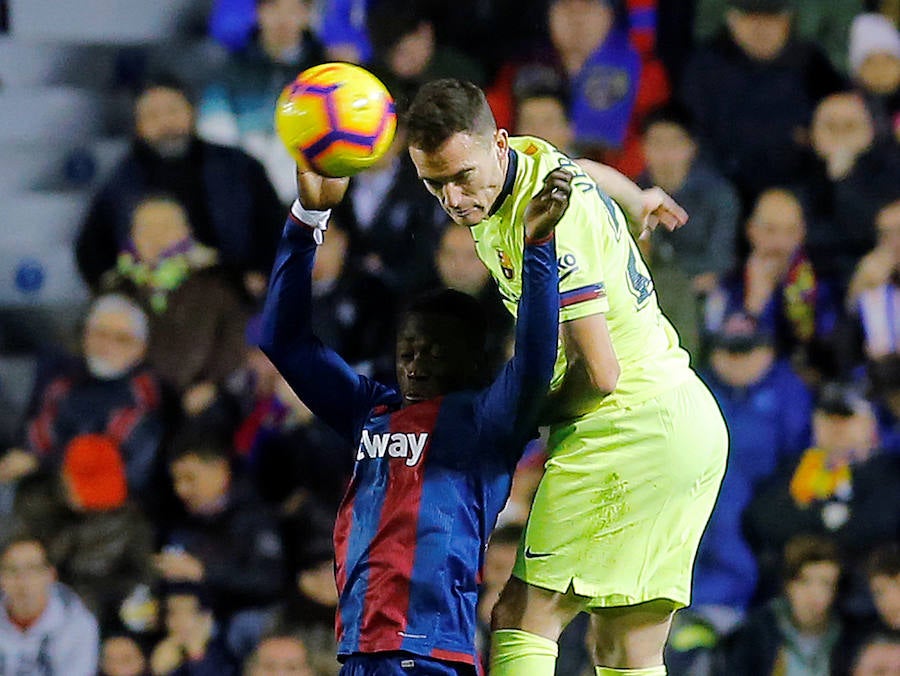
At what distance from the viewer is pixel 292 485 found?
8.21 metres

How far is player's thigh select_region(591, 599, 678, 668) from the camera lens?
5016 millimetres

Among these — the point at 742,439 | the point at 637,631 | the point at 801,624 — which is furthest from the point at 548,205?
the point at 742,439

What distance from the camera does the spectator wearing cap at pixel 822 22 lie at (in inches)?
346

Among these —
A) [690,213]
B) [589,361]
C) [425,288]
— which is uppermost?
[690,213]

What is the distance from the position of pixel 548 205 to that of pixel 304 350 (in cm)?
83

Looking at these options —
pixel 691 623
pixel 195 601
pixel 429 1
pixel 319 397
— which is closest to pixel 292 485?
pixel 195 601

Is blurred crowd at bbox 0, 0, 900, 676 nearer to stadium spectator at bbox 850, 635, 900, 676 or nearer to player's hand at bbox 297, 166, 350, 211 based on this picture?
stadium spectator at bbox 850, 635, 900, 676

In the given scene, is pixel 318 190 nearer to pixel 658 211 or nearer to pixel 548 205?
pixel 548 205

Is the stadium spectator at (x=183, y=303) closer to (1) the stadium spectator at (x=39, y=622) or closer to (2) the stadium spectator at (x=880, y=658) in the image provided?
(1) the stadium spectator at (x=39, y=622)

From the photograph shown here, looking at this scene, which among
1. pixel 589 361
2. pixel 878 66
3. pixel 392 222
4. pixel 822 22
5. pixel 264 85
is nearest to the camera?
pixel 589 361

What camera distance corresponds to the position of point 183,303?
8609 millimetres

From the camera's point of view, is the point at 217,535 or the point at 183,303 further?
the point at 183,303

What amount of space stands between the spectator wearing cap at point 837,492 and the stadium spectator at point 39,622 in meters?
2.67

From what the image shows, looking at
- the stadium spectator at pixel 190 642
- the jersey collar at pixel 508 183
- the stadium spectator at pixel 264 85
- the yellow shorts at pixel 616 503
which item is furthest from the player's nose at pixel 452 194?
the stadium spectator at pixel 264 85
